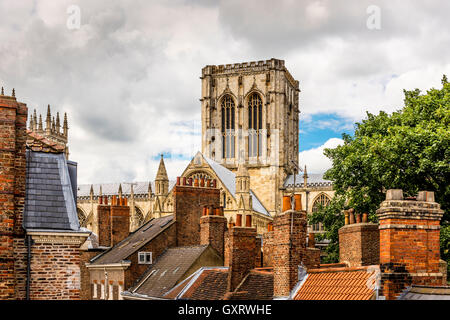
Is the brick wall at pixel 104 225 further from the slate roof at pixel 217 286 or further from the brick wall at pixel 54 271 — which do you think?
the brick wall at pixel 54 271

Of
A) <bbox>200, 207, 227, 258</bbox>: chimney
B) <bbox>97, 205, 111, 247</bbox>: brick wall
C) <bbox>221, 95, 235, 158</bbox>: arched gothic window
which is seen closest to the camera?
<bbox>200, 207, 227, 258</bbox>: chimney

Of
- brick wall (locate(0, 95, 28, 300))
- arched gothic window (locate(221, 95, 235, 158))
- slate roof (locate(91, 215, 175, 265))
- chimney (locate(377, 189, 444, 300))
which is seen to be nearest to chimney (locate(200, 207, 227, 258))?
slate roof (locate(91, 215, 175, 265))

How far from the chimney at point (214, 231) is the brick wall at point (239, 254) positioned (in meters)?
4.80

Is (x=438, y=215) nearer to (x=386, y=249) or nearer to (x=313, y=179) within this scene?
(x=386, y=249)

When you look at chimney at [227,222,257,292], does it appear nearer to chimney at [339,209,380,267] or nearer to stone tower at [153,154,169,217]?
chimney at [339,209,380,267]

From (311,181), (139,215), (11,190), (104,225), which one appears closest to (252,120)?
(311,181)

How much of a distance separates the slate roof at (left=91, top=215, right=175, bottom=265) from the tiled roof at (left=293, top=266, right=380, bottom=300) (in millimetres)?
11138

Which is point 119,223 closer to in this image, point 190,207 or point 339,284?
point 190,207

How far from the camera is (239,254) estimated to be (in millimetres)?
21141

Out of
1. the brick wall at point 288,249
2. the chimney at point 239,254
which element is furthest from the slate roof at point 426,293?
the chimney at point 239,254

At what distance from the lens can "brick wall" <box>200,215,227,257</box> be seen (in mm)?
26094

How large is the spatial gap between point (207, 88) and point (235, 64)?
4694 millimetres

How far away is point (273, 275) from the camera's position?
65.0 feet

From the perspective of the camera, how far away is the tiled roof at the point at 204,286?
2172cm
